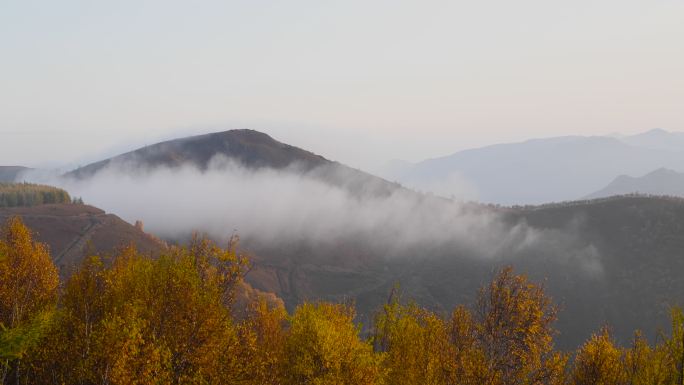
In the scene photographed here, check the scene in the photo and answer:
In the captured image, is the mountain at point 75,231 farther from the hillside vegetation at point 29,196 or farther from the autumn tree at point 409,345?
the autumn tree at point 409,345

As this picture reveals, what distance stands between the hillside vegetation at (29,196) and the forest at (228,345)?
11859cm

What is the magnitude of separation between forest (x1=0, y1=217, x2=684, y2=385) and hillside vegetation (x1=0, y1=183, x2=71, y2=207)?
4669 inches

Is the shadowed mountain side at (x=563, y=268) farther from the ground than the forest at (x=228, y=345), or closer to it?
closer to it


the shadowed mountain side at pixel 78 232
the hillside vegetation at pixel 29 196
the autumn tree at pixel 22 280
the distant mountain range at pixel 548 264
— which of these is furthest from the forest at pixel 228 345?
the hillside vegetation at pixel 29 196

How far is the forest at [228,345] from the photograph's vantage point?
28.6 metres

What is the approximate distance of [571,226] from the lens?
176000 mm

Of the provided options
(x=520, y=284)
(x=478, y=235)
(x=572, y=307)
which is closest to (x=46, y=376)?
(x=520, y=284)

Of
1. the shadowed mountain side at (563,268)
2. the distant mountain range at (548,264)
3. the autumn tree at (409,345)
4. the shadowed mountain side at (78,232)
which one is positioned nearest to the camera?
the autumn tree at (409,345)

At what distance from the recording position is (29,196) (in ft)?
500

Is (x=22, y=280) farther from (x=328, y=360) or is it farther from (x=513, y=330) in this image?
(x=513, y=330)

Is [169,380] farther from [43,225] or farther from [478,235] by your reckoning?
[478,235]

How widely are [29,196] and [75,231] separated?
1316 inches

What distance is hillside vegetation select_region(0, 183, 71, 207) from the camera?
479 feet

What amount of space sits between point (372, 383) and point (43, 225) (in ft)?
417
